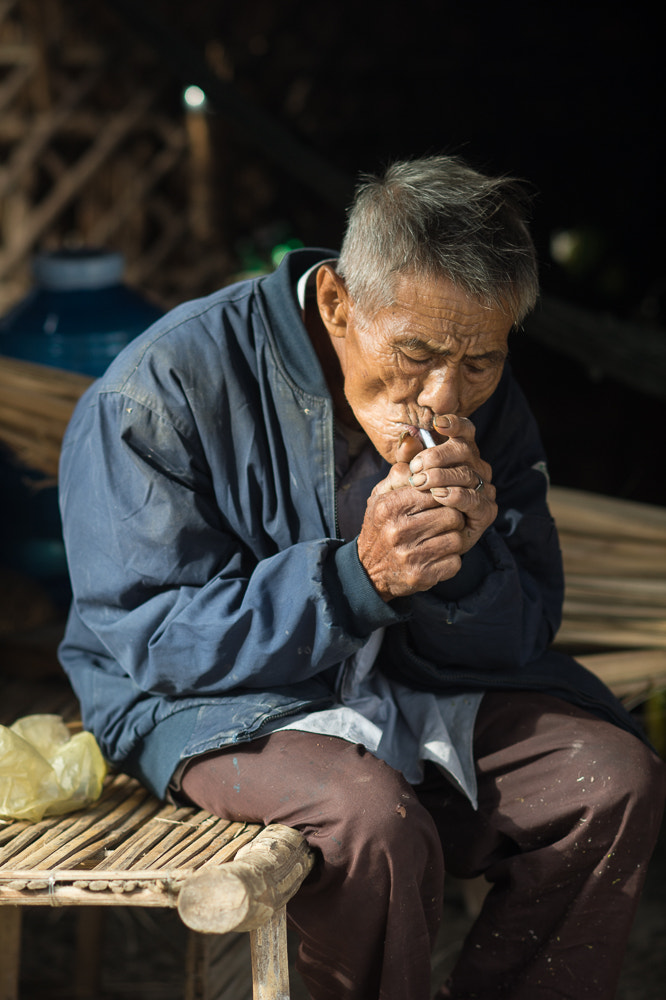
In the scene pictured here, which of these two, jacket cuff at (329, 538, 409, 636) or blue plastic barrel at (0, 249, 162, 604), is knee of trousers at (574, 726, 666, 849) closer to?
jacket cuff at (329, 538, 409, 636)

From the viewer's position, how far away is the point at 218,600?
1.36 m

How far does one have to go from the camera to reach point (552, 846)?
1435 mm

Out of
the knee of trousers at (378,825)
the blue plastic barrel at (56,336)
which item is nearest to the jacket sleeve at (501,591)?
the knee of trousers at (378,825)

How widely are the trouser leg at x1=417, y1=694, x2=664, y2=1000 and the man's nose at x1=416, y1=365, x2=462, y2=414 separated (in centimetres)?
48

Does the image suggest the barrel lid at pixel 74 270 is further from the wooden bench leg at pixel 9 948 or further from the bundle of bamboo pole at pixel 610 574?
the wooden bench leg at pixel 9 948

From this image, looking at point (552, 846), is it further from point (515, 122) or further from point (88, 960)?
point (515, 122)

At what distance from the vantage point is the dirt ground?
190 centimetres

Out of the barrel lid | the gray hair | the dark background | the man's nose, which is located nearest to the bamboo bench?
the man's nose

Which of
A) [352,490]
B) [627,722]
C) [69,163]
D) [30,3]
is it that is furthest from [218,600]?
[69,163]

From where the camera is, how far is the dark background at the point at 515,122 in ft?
13.4

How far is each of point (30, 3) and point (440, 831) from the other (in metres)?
3.04

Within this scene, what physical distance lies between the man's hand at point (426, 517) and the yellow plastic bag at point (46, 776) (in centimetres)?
49

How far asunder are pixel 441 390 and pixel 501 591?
30 cm

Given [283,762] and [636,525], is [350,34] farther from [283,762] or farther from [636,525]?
[283,762]
